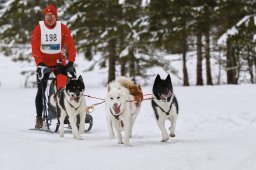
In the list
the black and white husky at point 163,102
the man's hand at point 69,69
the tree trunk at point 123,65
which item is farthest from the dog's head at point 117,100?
the tree trunk at point 123,65

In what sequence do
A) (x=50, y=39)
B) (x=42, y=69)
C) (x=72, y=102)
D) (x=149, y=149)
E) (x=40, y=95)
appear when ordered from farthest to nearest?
(x=40, y=95)
(x=50, y=39)
(x=42, y=69)
(x=72, y=102)
(x=149, y=149)

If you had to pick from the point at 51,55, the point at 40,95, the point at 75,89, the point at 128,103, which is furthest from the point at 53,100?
the point at 128,103

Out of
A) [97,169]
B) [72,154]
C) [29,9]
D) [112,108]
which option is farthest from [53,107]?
[29,9]

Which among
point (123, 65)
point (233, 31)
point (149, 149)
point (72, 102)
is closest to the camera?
point (149, 149)

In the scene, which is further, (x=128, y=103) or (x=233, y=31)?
(x=233, y=31)

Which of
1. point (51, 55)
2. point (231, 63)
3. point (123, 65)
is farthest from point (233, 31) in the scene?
point (51, 55)

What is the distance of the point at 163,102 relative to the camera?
675 centimetres

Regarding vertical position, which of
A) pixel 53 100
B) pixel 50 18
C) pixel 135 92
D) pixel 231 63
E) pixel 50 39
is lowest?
pixel 53 100

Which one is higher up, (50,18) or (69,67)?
(50,18)

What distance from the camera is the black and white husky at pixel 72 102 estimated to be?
23.0 feet

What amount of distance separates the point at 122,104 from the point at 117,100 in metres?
0.09

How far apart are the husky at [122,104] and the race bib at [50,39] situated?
1.60 metres

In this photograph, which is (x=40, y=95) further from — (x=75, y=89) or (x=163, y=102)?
(x=163, y=102)

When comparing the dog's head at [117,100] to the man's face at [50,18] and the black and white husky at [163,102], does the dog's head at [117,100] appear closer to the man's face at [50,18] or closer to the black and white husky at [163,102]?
the black and white husky at [163,102]
